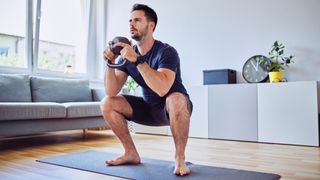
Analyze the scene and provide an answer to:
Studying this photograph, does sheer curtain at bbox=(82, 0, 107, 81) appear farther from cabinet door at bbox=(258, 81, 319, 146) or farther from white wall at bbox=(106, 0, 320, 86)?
cabinet door at bbox=(258, 81, 319, 146)

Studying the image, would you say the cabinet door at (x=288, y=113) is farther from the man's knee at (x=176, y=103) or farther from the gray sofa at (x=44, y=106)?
the gray sofa at (x=44, y=106)

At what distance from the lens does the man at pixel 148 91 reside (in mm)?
1662

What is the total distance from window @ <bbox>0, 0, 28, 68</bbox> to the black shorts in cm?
226

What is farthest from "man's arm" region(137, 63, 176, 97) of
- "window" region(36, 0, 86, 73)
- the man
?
"window" region(36, 0, 86, 73)

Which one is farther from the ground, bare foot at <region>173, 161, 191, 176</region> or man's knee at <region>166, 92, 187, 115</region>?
man's knee at <region>166, 92, 187, 115</region>

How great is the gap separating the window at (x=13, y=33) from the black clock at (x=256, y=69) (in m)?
2.75

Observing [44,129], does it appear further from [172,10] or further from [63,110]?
[172,10]

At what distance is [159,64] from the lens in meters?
1.75

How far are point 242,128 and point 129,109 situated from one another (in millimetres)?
1752

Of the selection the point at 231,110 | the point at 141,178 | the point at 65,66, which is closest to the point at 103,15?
the point at 65,66

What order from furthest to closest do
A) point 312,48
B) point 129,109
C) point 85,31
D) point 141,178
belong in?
point 85,31
point 312,48
point 129,109
point 141,178

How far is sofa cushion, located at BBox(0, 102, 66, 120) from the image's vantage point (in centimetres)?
243

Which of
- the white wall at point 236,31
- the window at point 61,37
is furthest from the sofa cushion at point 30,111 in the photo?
the white wall at point 236,31

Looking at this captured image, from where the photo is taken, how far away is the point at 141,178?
62.7 inches
